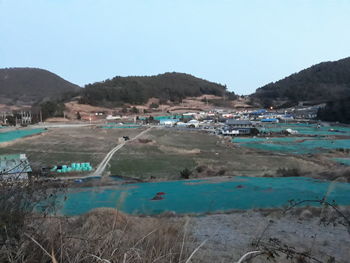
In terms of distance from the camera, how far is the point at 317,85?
389 feet

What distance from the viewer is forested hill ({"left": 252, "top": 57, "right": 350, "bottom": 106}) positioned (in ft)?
358

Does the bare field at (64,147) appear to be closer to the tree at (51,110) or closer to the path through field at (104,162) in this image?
the path through field at (104,162)

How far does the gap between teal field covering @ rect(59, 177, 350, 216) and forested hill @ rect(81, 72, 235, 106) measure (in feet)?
263

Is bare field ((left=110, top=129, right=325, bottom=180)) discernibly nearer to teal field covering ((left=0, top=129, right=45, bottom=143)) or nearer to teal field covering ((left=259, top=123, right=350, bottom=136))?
teal field covering ((left=0, top=129, right=45, bottom=143))

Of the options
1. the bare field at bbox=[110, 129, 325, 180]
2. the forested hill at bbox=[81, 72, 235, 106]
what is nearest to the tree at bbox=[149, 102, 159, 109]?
the forested hill at bbox=[81, 72, 235, 106]

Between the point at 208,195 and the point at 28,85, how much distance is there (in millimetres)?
145813

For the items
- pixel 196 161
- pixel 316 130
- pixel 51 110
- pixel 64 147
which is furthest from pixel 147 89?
pixel 196 161

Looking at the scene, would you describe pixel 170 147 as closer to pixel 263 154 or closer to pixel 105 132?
pixel 263 154

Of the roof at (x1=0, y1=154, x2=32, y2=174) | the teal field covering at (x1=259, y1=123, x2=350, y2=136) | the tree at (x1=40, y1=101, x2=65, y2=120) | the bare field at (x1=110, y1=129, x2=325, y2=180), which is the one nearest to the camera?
the roof at (x1=0, y1=154, x2=32, y2=174)

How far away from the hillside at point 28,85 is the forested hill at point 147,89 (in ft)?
66.9

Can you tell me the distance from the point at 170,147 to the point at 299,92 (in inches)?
3373

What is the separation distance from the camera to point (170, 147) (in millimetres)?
37188

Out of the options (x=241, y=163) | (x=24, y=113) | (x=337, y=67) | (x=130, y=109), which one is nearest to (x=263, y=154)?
(x=241, y=163)

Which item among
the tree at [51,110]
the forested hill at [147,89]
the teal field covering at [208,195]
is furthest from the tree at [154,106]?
the teal field covering at [208,195]
